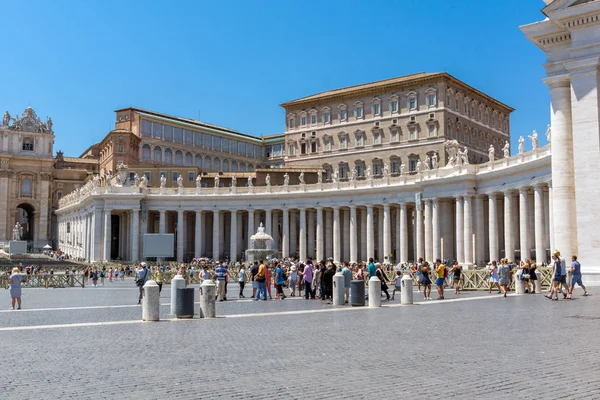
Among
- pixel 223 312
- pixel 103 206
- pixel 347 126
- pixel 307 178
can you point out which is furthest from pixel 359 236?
pixel 223 312

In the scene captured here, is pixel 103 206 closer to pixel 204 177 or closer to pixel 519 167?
pixel 204 177

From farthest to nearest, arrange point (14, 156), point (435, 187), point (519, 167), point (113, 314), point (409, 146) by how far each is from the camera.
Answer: point (14, 156), point (409, 146), point (435, 187), point (519, 167), point (113, 314)

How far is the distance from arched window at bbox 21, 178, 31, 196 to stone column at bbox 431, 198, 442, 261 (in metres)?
76.9

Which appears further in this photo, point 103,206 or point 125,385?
point 103,206

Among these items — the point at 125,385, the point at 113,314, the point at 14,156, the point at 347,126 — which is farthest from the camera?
the point at 14,156

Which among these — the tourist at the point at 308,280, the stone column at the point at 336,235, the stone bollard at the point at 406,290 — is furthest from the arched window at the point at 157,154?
the stone bollard at the point at 406,290

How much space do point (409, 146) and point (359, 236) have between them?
56.0ft

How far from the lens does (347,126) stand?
90688 mm

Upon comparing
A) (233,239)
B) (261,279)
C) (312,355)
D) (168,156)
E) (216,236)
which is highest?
(168,156)

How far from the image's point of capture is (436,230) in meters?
55.7

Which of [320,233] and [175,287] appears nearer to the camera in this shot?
[175,287]

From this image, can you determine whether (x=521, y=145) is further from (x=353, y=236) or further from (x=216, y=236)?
(x=216, y=236)

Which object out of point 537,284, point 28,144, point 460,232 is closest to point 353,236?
point 460,232

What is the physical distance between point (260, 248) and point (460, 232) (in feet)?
54.0
